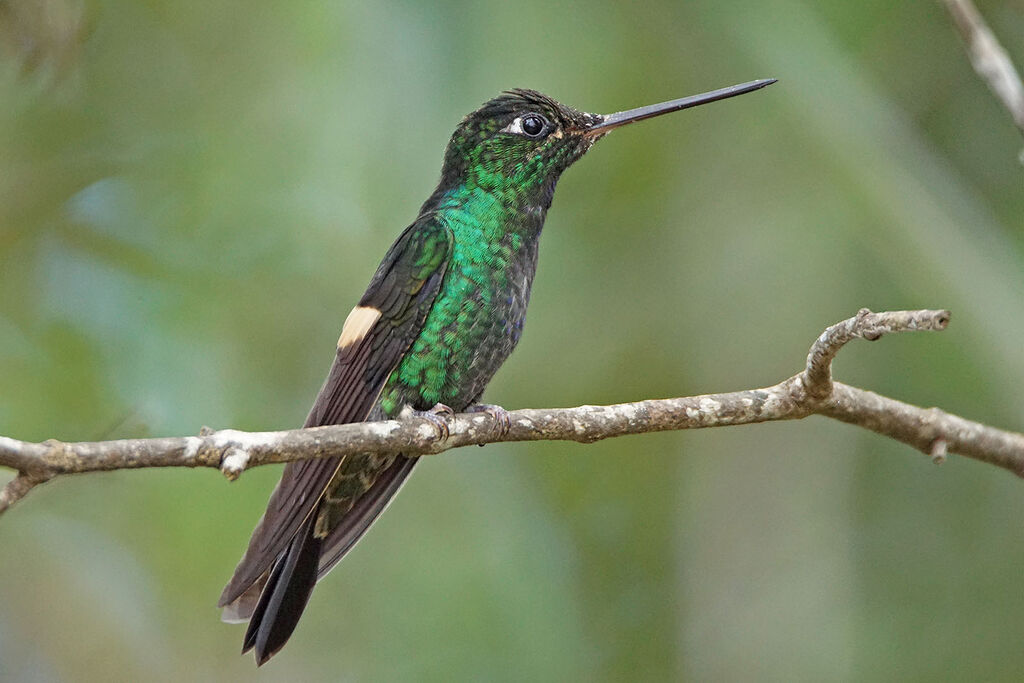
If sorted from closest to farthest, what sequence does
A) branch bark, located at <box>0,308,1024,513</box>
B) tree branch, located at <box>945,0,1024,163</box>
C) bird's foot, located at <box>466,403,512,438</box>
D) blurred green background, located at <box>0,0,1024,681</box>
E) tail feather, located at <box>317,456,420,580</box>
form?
branch bark, located at <box>0,308,1024,513</box> → tree branch, located at <box>945,0,1024,163</box> → bird's foot, located at <box>466,403,512,438</box> → tail feather, located at <box>317,456,420,580</box> → blurred green background, located at <box>0,0,1024,681</box>

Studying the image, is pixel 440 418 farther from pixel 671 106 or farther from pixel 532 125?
pixel 671 106

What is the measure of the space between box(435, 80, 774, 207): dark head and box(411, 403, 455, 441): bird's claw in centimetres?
73

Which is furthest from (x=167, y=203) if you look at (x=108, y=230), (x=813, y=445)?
(x=813, y=445)

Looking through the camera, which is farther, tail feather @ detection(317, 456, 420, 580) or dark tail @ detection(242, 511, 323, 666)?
tail feather @ detection(317, 456, 420, 580)

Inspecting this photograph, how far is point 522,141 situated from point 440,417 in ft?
3.60

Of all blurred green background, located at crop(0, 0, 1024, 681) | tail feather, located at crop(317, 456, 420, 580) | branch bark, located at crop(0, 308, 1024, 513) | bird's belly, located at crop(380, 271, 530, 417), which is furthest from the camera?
blurred green background, located at crop(0, 0, 1024, 681)

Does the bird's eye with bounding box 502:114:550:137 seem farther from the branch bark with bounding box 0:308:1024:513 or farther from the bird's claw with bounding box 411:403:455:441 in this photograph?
the branch bark with bounding box 0:308:1024:513

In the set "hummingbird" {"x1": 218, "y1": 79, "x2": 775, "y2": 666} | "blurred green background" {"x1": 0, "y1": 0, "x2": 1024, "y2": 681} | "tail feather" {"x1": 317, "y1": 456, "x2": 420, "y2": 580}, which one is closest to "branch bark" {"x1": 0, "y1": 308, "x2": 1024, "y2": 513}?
"hummingbird" {"x1": 218, "y1": 79, "x2": 775, "y2": 666}

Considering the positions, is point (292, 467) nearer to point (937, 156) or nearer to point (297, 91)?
point (297, 91)

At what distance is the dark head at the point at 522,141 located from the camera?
353cm

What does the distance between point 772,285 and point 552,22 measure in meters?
1.57

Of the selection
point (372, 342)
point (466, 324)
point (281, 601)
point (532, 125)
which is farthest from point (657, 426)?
point (532, 125)

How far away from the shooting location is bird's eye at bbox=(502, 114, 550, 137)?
3.61 metres

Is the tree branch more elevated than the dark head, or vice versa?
the dark head
